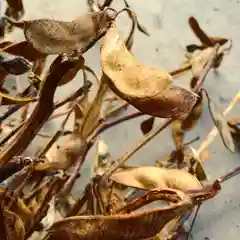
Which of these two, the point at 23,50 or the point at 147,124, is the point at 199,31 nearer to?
the point at 147,124

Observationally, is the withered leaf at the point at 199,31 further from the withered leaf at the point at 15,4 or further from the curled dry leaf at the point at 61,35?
the curled dry leaf at the point at 61,35

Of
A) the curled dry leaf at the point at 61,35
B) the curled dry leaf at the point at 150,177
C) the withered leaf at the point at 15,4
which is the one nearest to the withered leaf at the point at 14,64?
the curled dry leaf at the point at 61,35

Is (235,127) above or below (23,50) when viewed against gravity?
below

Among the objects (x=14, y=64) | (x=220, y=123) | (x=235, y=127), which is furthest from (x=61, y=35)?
(x=235, y=127)

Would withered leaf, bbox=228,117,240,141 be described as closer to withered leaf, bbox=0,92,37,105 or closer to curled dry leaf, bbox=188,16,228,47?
curled dry leaf, bbox=188,16,228,47

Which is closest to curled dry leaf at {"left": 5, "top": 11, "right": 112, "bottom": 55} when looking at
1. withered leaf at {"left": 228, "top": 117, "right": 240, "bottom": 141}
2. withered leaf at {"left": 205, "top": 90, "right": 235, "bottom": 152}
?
withered leaf at {"left": 205, "top": 90, "right": 235, "bottom": 152}

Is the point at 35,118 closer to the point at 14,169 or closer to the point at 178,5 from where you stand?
the point at 14,169
